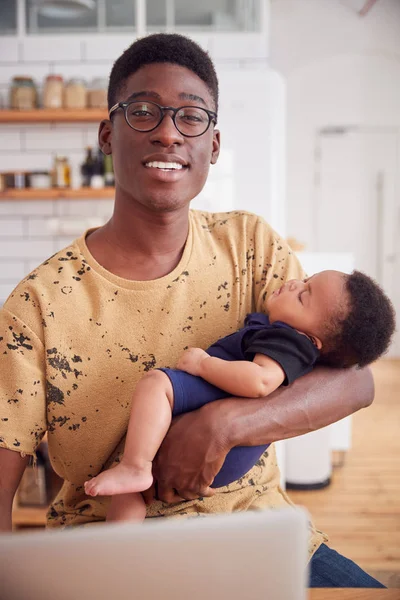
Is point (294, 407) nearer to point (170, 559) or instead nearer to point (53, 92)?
point (170, 559)

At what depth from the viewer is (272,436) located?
1145mm

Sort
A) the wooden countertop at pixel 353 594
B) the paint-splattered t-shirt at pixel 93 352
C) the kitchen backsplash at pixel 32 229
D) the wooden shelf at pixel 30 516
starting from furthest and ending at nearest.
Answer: the kitchen backsplash at pixel 32 229
the wooden shelf at pixel 30 516
the paint-splattered t-shirt at pixel 93 352
the wooden countertop at pixel 353 594

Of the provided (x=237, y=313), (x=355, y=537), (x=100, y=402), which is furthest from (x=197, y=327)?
(x=355, y=537)

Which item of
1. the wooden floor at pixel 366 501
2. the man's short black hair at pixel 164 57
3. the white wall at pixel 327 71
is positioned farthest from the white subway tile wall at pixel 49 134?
the man's short black hair at pixel 164 57

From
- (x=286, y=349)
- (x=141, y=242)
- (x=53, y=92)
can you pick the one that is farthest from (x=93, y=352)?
(x=53, y=92)

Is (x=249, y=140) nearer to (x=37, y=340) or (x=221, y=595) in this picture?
(x=37, y=340)

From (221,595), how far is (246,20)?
13.8 ft

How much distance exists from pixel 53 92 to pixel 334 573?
3.52 meters

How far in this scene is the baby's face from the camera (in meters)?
1.27

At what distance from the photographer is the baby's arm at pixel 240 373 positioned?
1129 mm

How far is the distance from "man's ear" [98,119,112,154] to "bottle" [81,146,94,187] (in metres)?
2.72

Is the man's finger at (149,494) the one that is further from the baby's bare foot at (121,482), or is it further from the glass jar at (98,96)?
the glass jar at (98,96)

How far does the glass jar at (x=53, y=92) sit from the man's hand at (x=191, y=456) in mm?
3292

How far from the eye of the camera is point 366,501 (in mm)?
3225
